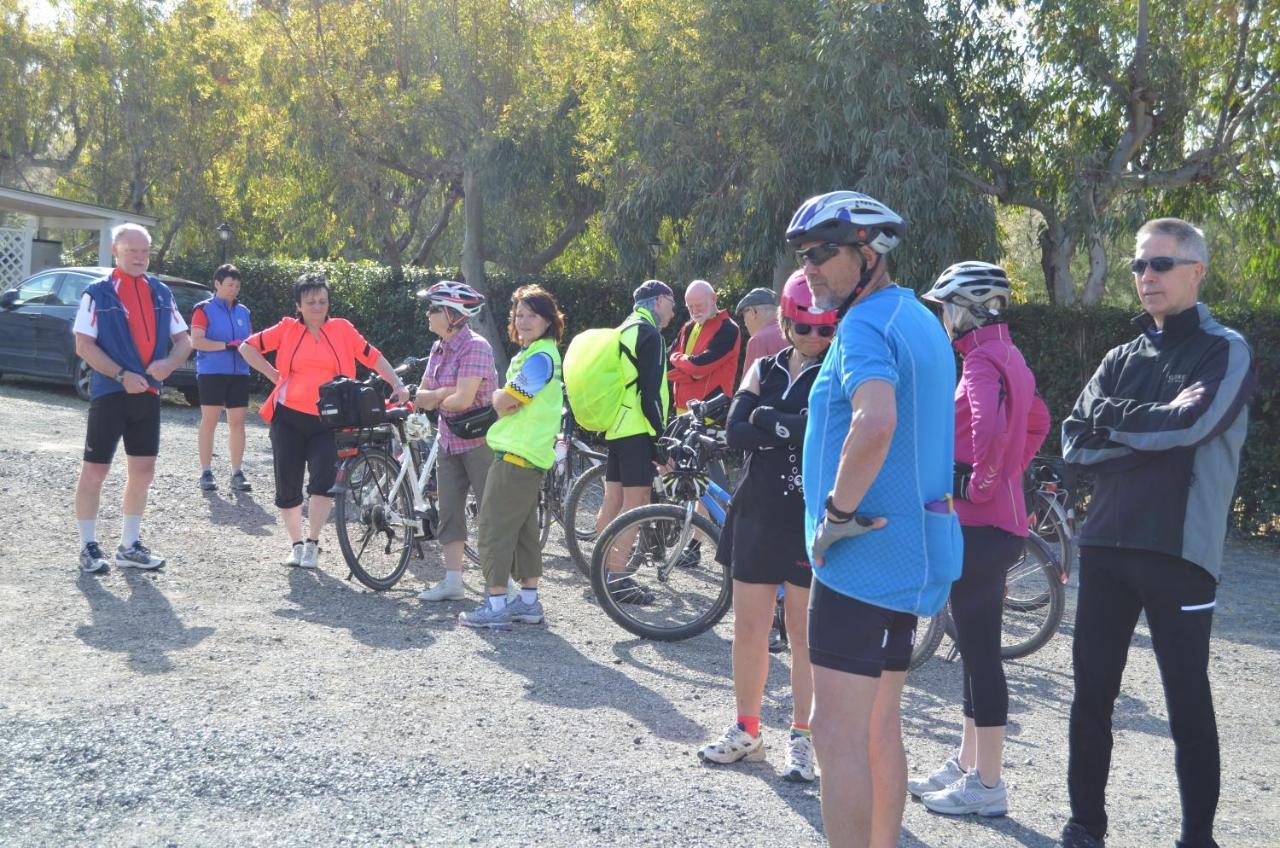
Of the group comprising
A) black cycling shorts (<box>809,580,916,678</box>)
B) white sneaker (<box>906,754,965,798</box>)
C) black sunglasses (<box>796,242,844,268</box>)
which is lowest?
white sneaker (<box>906,754,965,798</box>)

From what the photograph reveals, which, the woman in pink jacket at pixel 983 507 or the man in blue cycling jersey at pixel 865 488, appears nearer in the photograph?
the man in blue cycling jersey at pixel 865 488

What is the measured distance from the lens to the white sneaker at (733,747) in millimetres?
4914

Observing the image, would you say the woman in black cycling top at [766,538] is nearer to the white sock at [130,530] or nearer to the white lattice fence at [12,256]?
the white sock at [130,530]

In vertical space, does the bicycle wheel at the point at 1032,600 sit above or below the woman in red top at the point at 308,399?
below

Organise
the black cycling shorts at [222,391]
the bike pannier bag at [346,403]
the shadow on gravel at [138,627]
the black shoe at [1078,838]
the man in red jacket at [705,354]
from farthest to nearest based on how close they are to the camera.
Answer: the black cycling shorts at [222,391] → the man in red jacket at [705,354] → the bike pannier bag at [346,403] → the shadow on gravel at [138,627] → the black shoe at [1078,838]

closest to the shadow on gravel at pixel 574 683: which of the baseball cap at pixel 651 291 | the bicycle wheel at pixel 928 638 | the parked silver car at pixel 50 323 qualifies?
the bicycle wheel at pixel 928 638

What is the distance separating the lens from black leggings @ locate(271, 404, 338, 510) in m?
8.21

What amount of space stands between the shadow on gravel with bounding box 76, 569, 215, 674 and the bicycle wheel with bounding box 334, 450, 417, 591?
112 centimetres

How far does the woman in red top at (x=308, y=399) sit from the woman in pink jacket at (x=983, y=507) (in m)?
4.37

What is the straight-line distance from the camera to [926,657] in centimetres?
640

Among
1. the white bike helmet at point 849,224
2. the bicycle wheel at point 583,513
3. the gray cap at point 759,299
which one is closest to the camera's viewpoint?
the white bike helmet at point 849,224

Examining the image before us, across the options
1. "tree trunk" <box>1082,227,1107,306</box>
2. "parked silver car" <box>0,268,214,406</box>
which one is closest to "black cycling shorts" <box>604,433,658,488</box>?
"tree trunk" <box>1082,227,1107,306</box>

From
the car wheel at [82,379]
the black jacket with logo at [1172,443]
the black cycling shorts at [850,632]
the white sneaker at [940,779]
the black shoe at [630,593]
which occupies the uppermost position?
the black jacket with logo at [1172,443]

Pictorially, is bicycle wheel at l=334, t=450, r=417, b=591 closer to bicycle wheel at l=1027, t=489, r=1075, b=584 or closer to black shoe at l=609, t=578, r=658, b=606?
black shoe at l=609, t=578, r=658, b=606
